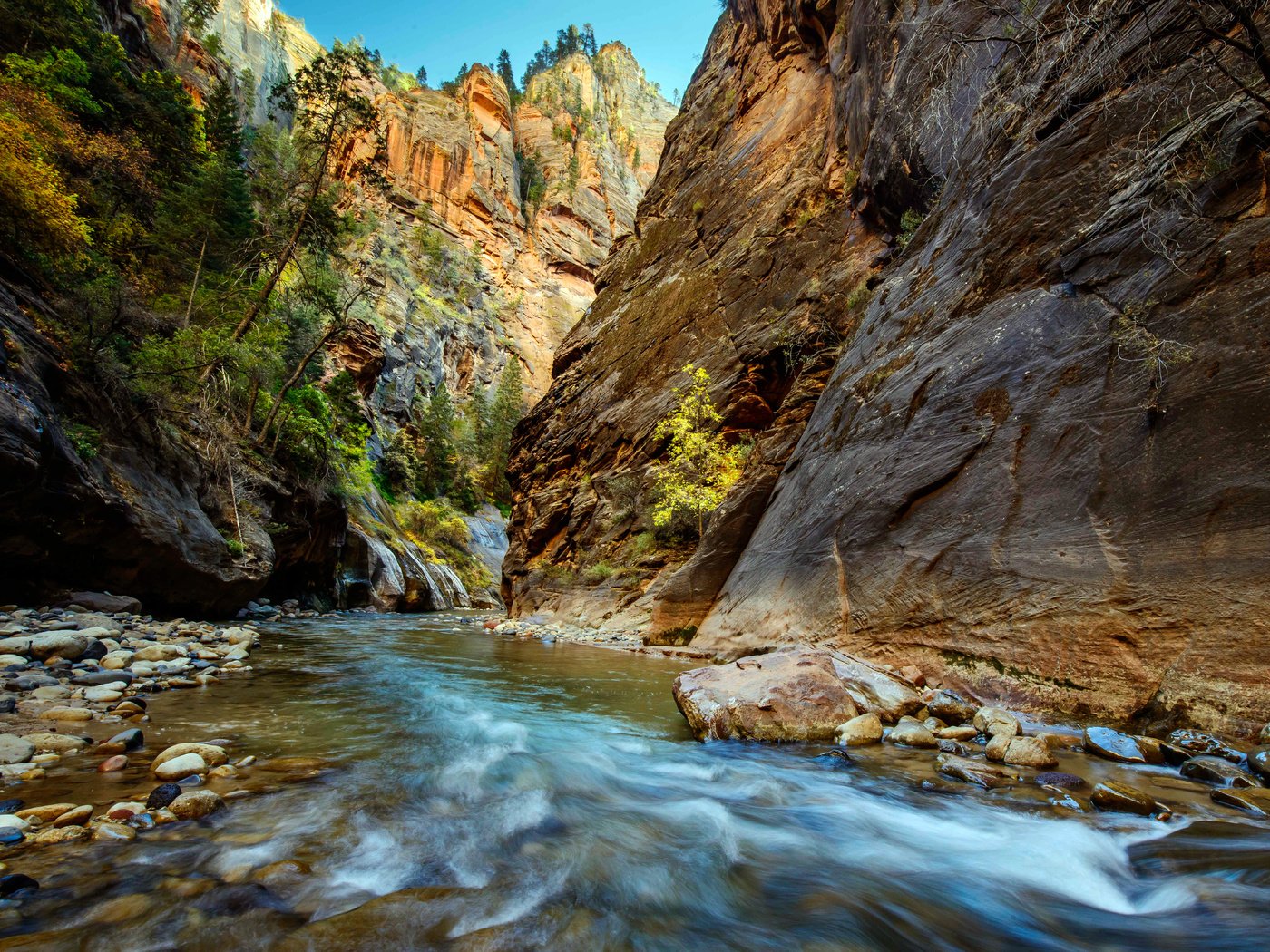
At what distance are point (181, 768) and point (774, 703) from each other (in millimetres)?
4624

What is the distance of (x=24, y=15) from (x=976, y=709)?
102ft

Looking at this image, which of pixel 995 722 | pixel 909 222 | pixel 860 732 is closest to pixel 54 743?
pixel 860 732

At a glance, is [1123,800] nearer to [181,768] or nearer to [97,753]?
[181,768]

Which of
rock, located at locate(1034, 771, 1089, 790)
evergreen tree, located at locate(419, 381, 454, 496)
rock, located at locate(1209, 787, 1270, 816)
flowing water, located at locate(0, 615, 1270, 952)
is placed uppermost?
evergreen tree, located at locate(419, 381, 454, 496)

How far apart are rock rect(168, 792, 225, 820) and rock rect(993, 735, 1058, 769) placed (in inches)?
210

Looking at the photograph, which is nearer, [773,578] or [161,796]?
[161,796]

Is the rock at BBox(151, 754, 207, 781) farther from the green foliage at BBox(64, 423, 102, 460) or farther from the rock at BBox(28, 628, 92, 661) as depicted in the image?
the green foliage at BBox(64, 423, 102, 460)

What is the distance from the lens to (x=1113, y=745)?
4137 millimetres

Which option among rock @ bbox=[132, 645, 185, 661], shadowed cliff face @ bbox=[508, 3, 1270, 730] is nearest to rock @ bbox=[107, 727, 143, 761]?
rock @ bbox=[132, 645, 185, 661]

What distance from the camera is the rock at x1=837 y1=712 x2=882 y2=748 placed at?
488cm

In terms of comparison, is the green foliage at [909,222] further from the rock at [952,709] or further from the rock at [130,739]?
the rock at [130,739]

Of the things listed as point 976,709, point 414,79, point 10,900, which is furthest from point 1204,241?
point 414,79

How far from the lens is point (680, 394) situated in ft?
60.4

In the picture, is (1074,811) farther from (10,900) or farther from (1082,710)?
(10,900)
